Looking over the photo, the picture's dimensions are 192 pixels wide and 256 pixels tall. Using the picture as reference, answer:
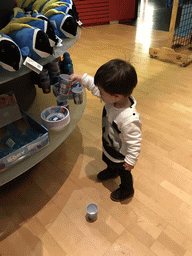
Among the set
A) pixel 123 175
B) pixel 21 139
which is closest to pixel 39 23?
pixel 21 139

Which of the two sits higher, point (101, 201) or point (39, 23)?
point (39, 23)

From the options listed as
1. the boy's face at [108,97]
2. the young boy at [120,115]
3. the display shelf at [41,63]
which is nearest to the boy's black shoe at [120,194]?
the young boy at [120,115]

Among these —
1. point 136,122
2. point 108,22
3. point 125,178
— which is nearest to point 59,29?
point 136,122

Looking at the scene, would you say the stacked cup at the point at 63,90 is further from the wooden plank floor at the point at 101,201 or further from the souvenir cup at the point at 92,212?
the souvenir cup at the point at 92,212

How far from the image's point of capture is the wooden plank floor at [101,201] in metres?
1.19

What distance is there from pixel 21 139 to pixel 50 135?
19 cm

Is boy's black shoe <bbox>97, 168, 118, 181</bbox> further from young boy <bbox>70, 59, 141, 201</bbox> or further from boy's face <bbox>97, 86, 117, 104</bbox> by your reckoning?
boy's face <bbox>97, 86, 117, 104</bbox>

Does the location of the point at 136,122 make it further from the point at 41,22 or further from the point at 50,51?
the point at 41,22

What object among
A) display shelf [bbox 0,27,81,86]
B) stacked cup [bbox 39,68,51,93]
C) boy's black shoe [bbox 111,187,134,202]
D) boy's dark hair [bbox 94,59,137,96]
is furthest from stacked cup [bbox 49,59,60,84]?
boy's black shoe [bbox 111,187,134,202]

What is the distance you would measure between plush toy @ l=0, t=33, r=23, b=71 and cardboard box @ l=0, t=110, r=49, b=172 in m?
0.41

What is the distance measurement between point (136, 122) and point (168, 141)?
33.6 inches

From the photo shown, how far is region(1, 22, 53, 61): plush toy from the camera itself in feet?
3.59

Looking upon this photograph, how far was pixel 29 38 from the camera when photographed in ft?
3.59

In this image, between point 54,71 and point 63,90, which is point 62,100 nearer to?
point 63,90
